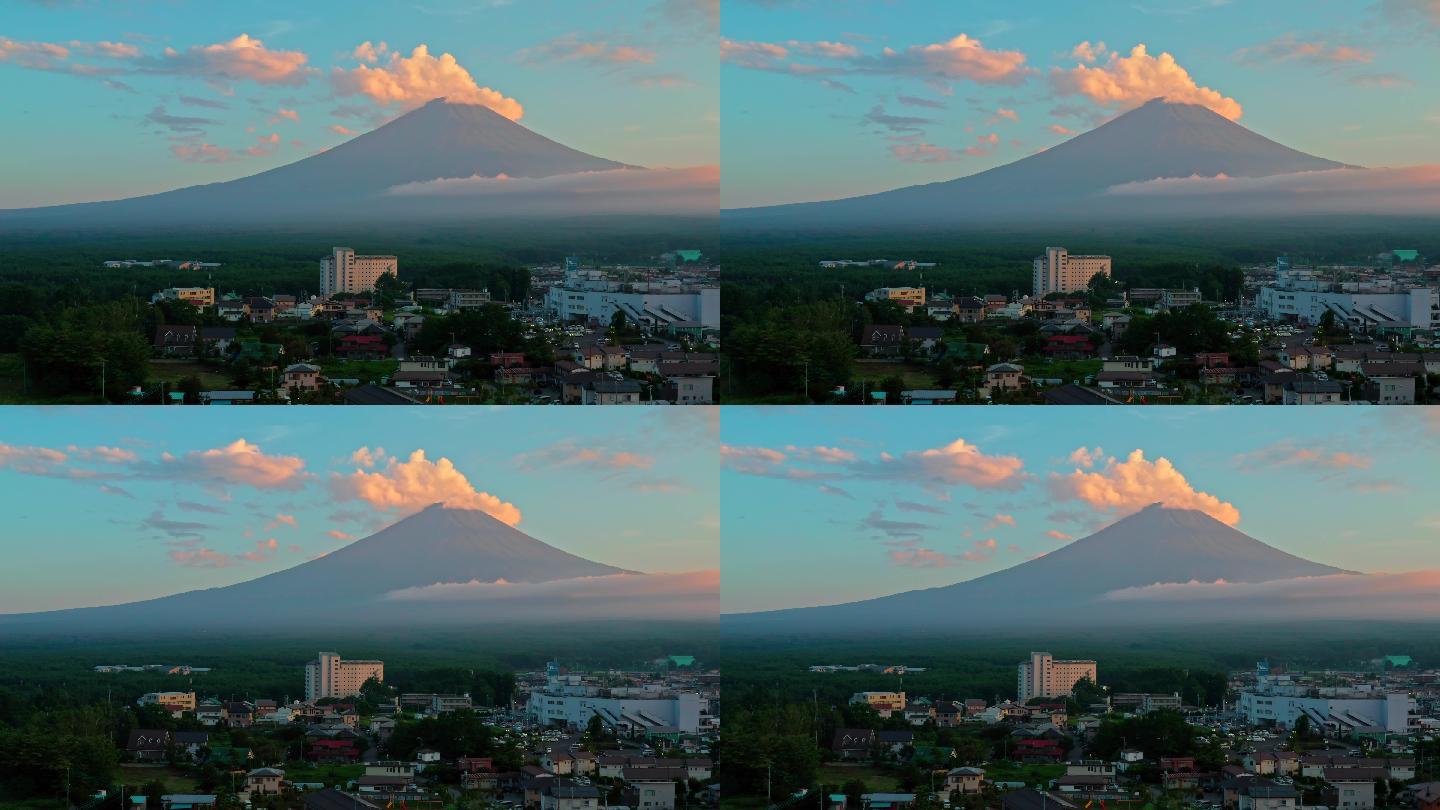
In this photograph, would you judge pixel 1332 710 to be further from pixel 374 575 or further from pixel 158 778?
pixel 158 778

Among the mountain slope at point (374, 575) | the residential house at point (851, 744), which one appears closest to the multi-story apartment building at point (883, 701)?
the residential house at point (851, 744)

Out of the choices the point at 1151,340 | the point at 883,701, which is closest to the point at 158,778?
the point at 883,701

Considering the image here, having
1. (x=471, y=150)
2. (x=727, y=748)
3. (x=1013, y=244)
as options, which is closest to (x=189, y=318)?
(x=471, y=150)

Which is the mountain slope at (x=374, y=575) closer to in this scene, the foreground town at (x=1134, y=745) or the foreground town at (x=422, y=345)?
the foreground town at (x=422, y=345)

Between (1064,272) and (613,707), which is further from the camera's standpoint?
(1064,272)

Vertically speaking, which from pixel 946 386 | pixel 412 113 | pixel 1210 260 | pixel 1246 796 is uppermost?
pixel 412 113

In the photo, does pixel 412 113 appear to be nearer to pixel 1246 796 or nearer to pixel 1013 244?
pixel 1013 244

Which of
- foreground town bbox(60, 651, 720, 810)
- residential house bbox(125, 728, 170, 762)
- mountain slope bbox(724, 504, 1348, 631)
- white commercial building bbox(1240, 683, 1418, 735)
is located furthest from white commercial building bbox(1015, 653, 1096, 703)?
residential house bbox(125, 728, 170, 762)
